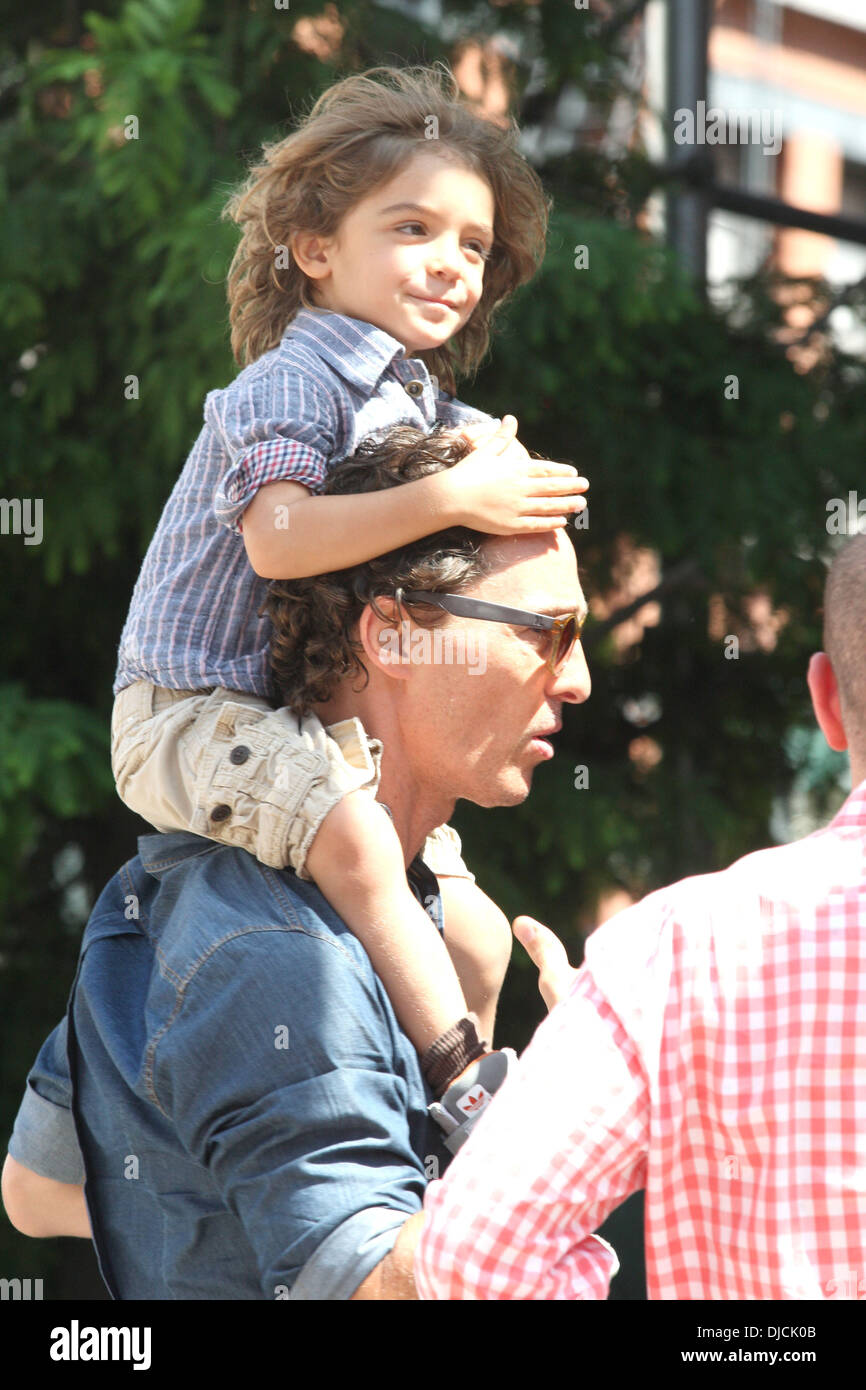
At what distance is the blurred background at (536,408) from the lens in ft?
16.4

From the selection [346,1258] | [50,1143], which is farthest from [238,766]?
[50,1143]

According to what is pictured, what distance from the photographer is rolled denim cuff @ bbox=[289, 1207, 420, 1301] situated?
1.80 meters

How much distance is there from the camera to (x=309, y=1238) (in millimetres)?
1822

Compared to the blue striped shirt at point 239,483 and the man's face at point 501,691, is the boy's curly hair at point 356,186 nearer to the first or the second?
the blue striped shirt at point 239,483

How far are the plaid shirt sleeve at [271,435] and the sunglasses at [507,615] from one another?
0.67 feet

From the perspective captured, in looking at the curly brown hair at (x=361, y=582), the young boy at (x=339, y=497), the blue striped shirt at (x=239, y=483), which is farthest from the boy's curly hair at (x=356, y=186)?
the curly brown hair at (x=361, y=582)

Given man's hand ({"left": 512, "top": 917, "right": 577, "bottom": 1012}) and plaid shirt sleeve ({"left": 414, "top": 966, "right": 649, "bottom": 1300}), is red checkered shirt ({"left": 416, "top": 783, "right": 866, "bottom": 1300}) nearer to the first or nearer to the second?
plaid shirt sleeve ({"left": 414, "top": 966, "right": 649, "bottom": 1300})

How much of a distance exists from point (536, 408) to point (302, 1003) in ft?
12.6

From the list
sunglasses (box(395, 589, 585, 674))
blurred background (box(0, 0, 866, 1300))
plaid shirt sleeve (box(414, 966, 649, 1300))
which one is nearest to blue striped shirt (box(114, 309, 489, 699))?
sunglasses (box(395, 589, 585, 674))

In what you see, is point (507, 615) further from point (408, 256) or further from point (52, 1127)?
point (52, 1127)

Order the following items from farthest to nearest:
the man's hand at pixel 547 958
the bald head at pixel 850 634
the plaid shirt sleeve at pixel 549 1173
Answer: the man's hand at pixel 547 958 < the bald head at pixel 850 634 < the plaid shirt sleeve at pixel 549 1173
